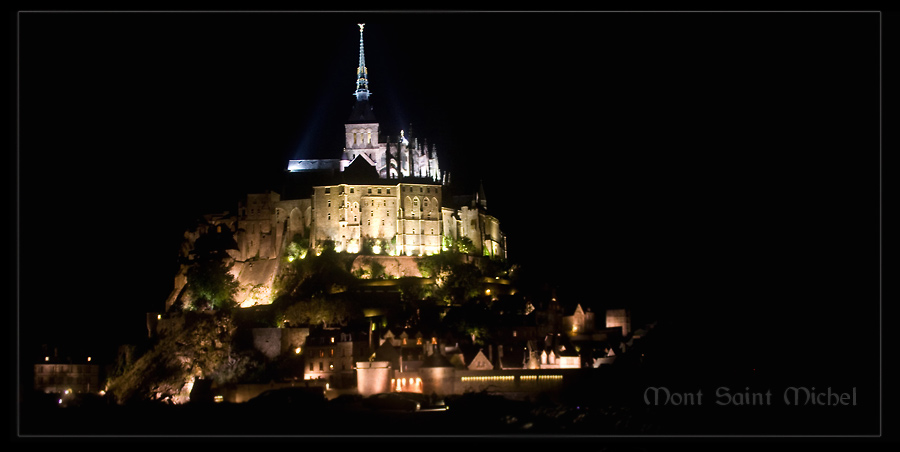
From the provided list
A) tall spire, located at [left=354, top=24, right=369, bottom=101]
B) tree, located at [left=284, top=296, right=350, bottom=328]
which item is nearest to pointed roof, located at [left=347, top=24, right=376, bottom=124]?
tall spire, located at [left=354, top=24, right=369, bottom=101]

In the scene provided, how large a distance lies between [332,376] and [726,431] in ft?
47.5

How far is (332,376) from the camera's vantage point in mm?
42938

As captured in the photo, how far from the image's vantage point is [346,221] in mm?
56562

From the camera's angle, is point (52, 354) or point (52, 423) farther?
point (52, 354)

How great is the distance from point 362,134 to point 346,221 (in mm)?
7399

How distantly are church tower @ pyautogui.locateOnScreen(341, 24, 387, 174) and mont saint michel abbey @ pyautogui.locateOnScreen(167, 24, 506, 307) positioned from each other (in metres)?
1.88

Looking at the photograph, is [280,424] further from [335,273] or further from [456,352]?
[335,273]

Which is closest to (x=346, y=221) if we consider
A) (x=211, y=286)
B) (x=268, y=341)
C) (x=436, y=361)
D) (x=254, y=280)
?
(x=254, y=280)

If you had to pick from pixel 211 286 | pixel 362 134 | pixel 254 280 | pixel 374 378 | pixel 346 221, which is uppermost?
pixel 362 134

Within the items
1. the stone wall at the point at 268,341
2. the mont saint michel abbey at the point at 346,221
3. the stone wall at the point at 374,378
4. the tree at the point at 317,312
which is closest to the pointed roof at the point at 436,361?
the stone wall at the point at 374,378

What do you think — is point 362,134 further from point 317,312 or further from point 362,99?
point 317,312

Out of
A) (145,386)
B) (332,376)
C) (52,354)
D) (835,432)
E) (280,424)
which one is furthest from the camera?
(52,354)

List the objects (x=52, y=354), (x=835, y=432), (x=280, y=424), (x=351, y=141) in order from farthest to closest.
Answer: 1. (x=351, y=141)
2. (x=52, y=354)
3. (x=835, y=432)
4. (x=280, y=424)

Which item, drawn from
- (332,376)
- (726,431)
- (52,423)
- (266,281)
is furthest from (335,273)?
(726,431)
